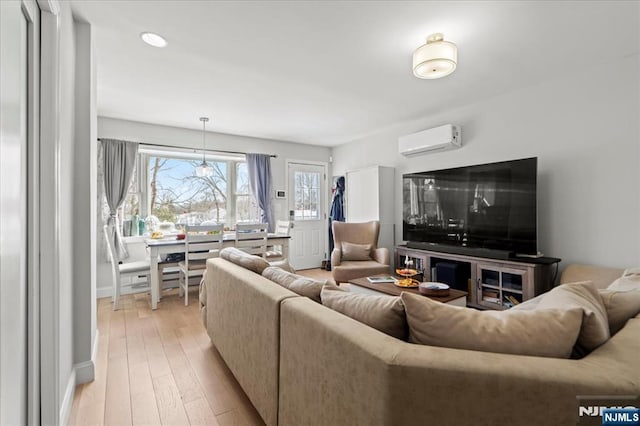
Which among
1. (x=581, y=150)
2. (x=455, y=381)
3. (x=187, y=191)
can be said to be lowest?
(x=455, y=381)

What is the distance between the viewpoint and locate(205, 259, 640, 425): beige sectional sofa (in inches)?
29.2

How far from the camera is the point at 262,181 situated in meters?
5.30

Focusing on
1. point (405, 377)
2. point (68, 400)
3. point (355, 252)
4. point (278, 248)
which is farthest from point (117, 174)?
point (405, 377)

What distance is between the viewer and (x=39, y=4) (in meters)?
1.40

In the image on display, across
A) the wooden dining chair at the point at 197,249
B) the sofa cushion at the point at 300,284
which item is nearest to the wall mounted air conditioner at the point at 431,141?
the wooden dining chair at the point at 197,249

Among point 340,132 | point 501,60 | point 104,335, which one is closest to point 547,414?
point 501,60

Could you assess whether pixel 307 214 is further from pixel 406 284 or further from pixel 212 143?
pixel 406 284

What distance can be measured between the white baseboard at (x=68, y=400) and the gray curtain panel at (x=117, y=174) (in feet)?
8.19

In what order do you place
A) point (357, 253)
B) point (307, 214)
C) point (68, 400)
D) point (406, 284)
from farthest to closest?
point (307, 214) < point (357, 253) < point (406, 284) < point (68, 400)

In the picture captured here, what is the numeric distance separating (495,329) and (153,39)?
291 centimetres

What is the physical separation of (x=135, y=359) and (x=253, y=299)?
57.0 inches

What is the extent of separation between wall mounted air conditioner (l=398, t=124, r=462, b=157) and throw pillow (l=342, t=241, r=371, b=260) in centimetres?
159

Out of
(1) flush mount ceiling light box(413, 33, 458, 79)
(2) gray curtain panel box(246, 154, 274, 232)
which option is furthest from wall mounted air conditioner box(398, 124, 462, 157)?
(2) gray curtain panel box(246, 154, 274, 232)

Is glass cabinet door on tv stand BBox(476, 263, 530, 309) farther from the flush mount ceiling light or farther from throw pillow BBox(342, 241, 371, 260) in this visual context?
the flush mount ceiling light
